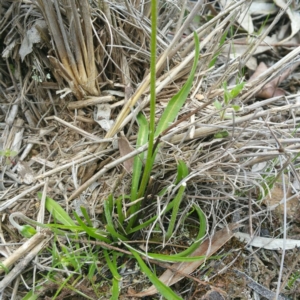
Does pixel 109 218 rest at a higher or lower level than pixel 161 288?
higher

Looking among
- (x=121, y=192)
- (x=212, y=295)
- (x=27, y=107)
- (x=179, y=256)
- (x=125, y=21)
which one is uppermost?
(x=125, y=21)

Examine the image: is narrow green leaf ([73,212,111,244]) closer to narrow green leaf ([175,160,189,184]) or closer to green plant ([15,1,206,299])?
green plant ([15,1,206,299])

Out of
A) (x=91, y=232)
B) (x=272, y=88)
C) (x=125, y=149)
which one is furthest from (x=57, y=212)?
(x=272, y=88)

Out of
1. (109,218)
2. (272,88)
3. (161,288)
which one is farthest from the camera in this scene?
(272,88)

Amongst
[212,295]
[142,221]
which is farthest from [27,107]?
[212,295]

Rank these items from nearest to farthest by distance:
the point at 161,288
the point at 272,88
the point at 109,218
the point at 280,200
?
the point at 161,288
the point at 109,218
the point at 280,200
the point at 272,88

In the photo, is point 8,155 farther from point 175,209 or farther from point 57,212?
point 175,209

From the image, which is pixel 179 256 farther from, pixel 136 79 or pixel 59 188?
pixel 136 79
